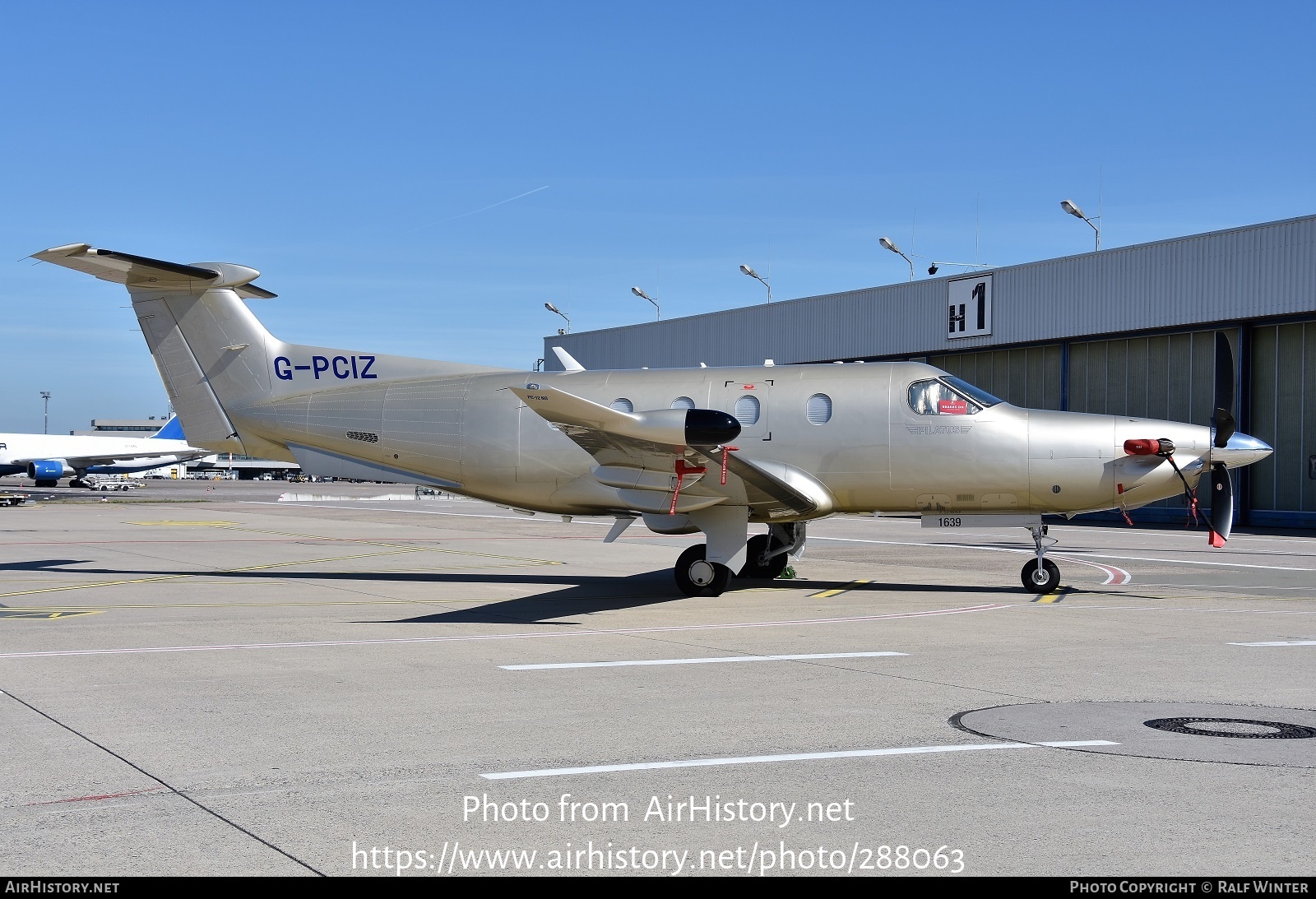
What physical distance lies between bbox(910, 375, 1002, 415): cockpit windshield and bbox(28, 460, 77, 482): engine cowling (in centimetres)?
6607

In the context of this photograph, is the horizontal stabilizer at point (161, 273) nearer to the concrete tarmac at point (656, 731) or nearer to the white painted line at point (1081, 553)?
the concrete tarmac at point (656, 731)

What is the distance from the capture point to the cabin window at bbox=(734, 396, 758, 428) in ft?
57.0

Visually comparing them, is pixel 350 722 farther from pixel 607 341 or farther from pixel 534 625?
pixel 607 341

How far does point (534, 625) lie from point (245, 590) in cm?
641

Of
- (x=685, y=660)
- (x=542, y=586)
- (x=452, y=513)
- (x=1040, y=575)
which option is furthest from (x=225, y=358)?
(x=452, y=513)

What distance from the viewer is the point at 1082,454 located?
53.7 ft

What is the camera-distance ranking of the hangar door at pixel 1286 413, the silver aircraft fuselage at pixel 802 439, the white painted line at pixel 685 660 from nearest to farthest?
the white painted line at pixel 685 660 → the silver aircraft fuselage at pixel 802 439 → the hangar door at pixel 1286 413

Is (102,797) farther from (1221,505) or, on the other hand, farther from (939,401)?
(1221,505)

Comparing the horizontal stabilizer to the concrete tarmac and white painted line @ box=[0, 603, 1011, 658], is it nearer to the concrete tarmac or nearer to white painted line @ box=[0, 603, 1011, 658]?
the concrete tarmac

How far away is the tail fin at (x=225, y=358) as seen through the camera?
19.7m

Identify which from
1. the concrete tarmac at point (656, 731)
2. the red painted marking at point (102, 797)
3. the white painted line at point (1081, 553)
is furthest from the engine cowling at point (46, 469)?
the red painted marking at point (102, 797)

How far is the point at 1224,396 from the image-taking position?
53.3ft

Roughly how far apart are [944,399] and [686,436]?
4.65 metres

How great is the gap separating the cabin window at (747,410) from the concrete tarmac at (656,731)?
8.49ft
